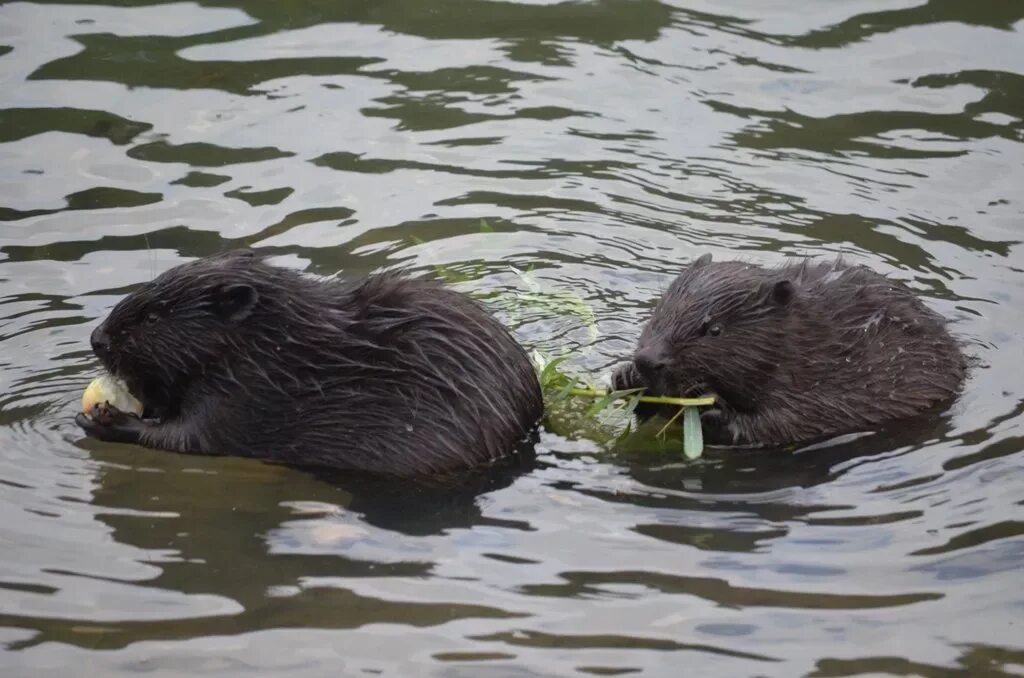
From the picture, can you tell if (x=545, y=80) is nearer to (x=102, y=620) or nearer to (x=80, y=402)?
(x=80, y=402)

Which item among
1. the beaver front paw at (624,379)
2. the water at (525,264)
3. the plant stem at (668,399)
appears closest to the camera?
the water at (525,264)

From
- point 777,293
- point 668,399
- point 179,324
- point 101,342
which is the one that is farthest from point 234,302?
point 777,293

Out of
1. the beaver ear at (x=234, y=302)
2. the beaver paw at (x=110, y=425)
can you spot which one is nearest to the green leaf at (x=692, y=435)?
the beaver ear at (x=234, y=302)

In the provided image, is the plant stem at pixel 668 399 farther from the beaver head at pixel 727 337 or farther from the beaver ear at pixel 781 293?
the beaver ear at pixel 781 293

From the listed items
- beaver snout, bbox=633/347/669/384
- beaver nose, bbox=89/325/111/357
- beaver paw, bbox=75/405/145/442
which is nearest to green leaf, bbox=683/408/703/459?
beaver snout, bbox=633/347/669/384

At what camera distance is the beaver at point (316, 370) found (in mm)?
6543

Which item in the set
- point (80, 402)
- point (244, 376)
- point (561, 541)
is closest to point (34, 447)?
point (80, 402)

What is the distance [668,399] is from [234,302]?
6.79ft

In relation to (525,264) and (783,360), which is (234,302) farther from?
(783,360)

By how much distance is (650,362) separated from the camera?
689 cm

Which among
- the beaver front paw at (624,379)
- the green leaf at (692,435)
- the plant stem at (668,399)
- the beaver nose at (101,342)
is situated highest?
the beaver nose at (101,342)

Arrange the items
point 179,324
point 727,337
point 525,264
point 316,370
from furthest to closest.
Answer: point 525,264 < point 727,337 < point 179,324 < point 316,370

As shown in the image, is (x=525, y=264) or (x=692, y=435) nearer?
(x=692, y=435)

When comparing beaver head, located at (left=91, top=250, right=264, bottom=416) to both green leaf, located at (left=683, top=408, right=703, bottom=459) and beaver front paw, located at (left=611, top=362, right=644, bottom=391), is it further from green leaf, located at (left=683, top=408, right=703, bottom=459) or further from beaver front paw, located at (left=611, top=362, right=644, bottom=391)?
green leaf, located at (left=683, top=408, right=703, bottom=459)
